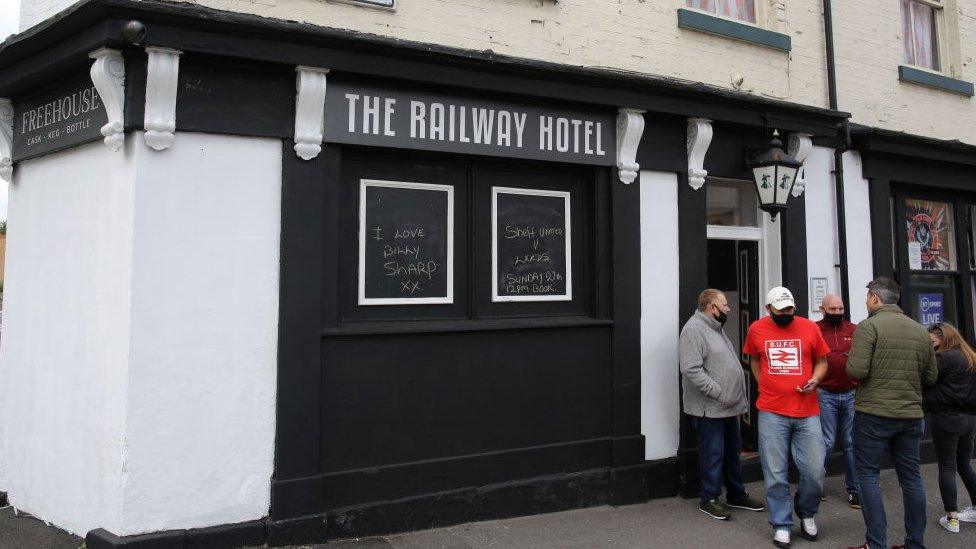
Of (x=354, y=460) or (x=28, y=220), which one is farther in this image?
(x=28, y=220)

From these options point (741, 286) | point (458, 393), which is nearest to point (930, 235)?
point (741, 286)

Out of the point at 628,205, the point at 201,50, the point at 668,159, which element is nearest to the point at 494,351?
the point at 628,205

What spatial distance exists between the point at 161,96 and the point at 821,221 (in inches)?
248

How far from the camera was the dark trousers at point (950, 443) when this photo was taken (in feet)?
17.3

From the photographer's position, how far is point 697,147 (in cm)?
640

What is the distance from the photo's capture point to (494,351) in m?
5.59

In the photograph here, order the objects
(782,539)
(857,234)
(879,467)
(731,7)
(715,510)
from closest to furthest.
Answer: (879,467)
(782,539)
(715,510)
(731,7)
(857,234)

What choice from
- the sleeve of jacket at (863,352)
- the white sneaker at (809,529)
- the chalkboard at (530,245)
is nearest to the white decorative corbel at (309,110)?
the chalkboard at (530,245)

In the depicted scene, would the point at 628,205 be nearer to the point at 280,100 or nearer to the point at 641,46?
the point at 641,46

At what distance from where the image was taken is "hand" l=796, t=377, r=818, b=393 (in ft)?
16.6

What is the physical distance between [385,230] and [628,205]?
2.18 metres

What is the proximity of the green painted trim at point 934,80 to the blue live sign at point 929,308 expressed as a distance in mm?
2530

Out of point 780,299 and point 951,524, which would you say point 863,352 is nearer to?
point 780,299

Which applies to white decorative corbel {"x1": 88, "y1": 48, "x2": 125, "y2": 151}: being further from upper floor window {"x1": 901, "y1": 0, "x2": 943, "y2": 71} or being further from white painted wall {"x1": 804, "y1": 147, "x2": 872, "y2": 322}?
upper floor window {"x1": 901, "y1": 0, "x2": 943, "y2": 71}
